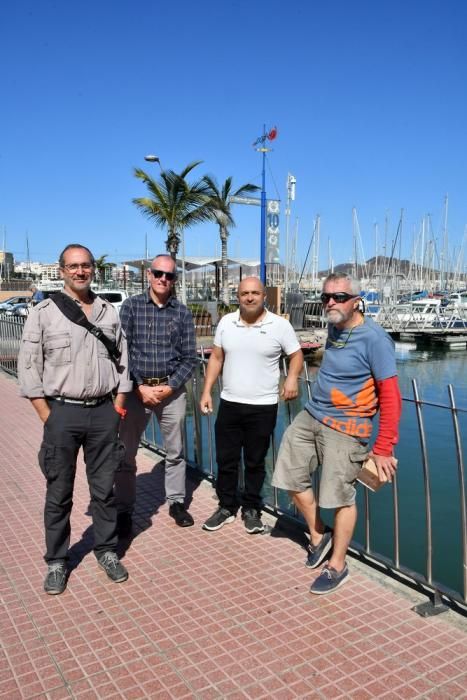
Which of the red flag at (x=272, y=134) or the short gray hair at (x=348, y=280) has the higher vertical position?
the red flag at (x=272, y=134)

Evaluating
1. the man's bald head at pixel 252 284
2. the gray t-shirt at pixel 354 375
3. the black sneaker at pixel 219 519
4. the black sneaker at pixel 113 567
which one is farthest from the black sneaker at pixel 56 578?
the man's bald head at pixel 252 284

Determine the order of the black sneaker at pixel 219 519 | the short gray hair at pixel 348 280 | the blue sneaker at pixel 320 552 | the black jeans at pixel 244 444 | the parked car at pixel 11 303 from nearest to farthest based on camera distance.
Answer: the short gray hair at pixel 348 280, the blue sneaker at pixel 320 552, the black jeans at pixel 244 444, the black sneaker at pixel 219 519, the parked car at pixel 11 303

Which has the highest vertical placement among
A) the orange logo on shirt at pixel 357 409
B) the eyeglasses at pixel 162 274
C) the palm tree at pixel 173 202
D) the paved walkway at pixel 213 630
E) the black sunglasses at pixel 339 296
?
the palm tree at pixel 173 202

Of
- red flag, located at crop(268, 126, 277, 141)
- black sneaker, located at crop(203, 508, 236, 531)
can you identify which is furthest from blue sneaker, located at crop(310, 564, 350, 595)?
red flag, located at crop(268, 126, 277, 141)

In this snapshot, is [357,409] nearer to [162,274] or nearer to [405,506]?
[162,274]

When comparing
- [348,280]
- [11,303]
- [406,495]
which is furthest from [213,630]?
[11,303]

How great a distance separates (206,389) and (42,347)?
1.30 m

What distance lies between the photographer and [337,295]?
3.05 metres

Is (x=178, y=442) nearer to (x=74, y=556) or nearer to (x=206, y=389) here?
(x=206, y=389)

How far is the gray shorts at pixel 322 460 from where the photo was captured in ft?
10.3

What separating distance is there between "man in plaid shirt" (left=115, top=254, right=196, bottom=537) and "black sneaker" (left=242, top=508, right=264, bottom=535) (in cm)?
42

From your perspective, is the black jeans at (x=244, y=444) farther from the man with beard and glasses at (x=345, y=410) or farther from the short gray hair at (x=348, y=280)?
the short gray hair at (x=348, y=280)

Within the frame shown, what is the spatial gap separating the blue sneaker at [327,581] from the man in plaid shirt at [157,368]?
3.94 ft

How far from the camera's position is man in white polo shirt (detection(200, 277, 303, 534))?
3.77 meters
